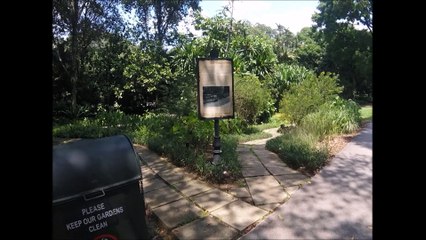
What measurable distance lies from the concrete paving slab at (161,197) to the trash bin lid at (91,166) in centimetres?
131

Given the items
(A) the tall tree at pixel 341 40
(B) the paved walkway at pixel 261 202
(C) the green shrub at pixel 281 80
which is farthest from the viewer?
(A) the tall tree at pixel 341 40

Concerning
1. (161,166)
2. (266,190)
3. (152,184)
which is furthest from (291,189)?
(161,166)

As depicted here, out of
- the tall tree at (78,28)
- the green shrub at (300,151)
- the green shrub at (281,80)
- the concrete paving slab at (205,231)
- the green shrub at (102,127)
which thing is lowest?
the concrete paving slab at (205,231)

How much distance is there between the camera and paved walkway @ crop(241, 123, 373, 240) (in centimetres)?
270

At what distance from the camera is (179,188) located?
382cm

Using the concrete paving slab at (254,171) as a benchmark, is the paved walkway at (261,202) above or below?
below

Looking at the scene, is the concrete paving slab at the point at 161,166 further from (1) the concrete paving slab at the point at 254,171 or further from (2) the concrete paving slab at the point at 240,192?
(2) the concrete paving slab at the point at 240,192

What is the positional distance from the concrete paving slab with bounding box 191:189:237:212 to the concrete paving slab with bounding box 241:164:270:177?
2.65 ft

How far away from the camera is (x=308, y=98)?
27.3 feet

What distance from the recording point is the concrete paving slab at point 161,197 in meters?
3.38

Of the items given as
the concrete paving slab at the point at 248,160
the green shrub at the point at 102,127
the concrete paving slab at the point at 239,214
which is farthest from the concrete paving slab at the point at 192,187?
the green shrub at the point at 102,127

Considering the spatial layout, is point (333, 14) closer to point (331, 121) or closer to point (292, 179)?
point (331, 121)
